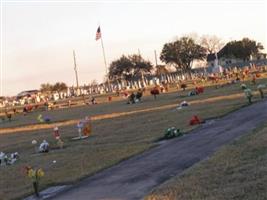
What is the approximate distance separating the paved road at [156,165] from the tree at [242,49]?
110231 mm

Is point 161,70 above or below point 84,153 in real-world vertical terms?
above

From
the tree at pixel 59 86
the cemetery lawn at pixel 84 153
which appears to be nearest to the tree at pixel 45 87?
the tree at pixel 59 86

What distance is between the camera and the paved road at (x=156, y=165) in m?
12.7

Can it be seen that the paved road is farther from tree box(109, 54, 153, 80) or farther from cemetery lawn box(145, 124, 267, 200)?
tree box(109, 54, 153, 80)

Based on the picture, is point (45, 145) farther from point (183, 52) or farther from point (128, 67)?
point (128, 67)

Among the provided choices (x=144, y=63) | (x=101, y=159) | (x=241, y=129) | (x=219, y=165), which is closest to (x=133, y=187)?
(x=219, y=165)

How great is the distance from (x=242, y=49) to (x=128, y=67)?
87.7ft

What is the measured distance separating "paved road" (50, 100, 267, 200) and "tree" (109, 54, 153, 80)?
113 meters

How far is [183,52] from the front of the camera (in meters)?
127

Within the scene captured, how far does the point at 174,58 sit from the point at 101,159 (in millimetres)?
110317

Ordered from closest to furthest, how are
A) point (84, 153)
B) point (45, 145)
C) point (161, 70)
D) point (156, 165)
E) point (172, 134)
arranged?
point (156, 165) → point (84, 153) → point (172, 134) → point (45, 145) → point (161, 70)

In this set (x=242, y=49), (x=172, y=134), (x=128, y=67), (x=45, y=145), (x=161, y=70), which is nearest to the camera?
(x=172, y=134)

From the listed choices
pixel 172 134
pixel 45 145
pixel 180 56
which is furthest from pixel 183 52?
pixel 172 134

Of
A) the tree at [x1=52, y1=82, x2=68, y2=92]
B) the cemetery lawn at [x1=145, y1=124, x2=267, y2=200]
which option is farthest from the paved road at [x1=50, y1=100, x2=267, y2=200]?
the tree at [x1=52, y1=82, x2=68, y2=92]
